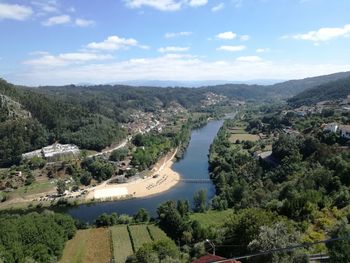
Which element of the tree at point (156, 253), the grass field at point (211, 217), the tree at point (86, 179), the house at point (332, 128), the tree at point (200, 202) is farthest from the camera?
the tree at point (86, 179)

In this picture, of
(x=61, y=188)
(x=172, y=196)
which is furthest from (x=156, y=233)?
(x=61, y=188)

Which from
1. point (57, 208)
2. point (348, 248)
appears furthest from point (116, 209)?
point (348, 248)

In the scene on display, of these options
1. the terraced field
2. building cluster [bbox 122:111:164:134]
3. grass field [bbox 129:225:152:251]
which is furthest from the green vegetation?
building cluster [bbox 122:111:164:134]

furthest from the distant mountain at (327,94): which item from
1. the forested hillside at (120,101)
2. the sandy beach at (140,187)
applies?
the sandy beach at (140,187)

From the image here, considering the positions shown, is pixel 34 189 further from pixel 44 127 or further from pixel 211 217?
pixel 211 217

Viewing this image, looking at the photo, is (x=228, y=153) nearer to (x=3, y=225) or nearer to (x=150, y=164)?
(x=150, y=164)

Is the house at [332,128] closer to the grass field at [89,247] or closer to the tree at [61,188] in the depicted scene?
the grass field at [89,247]

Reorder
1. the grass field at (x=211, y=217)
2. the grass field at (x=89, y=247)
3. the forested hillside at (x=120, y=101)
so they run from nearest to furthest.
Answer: the grass field at (x=89, y=247) < the grass field at (x=211, y=217) < the forested hillside at (x=120, y=101)
